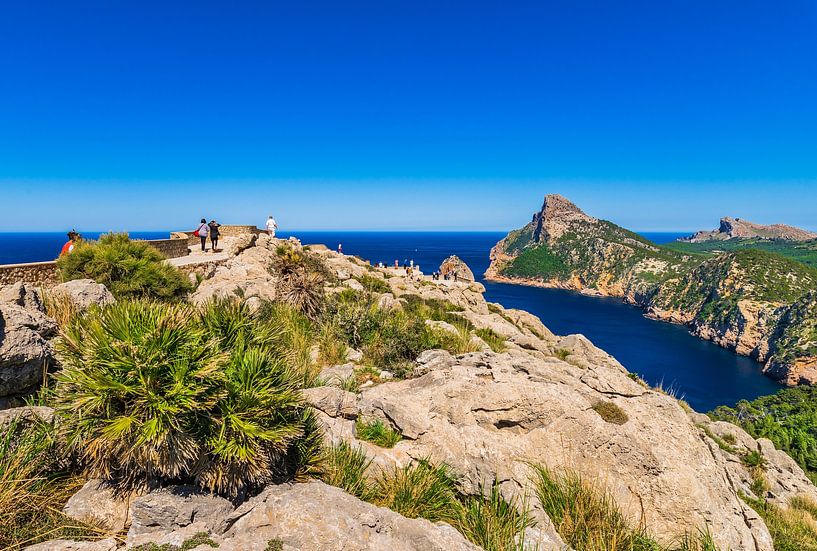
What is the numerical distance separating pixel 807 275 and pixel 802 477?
12011 centimetres

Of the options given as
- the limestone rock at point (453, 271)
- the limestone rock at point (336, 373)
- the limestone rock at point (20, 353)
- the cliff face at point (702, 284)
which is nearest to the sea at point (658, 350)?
the cliff face at point (702, 284)

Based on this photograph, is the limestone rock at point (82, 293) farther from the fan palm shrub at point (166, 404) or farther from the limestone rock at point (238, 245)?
the limestone rock at point (238, 245)

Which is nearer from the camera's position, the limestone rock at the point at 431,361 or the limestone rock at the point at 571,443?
the limestone rock at the point at 571,443

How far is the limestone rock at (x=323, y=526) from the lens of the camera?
10.7 ft

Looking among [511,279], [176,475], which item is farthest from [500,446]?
[511,279]

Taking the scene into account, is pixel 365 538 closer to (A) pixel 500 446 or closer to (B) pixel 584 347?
(A) pixel 500 446

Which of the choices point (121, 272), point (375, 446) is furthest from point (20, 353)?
point (121, 272)

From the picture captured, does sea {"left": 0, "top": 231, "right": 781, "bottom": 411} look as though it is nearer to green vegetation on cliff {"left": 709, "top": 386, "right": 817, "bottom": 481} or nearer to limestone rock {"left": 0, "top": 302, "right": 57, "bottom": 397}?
green vegetation on cliff {"left": 709, "top": 386, "right": 817, "bottom": 481}

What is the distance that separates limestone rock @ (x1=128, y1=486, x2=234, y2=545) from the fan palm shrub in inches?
5.0

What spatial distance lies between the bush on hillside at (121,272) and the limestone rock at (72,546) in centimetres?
1035

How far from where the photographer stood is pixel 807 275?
322 ft

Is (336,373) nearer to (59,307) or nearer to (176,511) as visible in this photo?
(176,511)

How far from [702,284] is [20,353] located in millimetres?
145767

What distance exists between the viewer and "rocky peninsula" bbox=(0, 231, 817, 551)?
352cm
